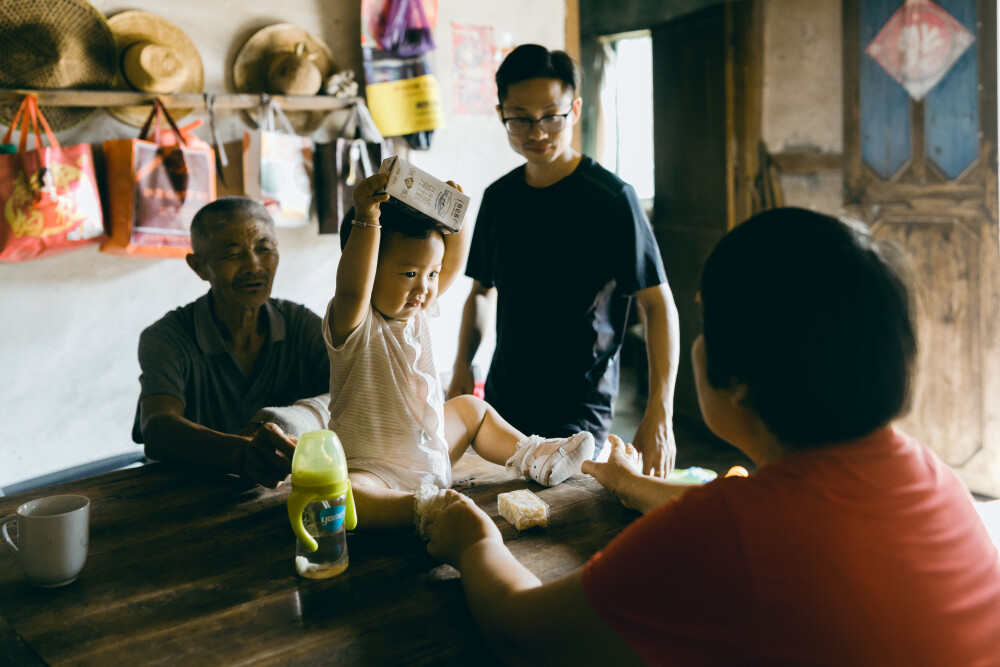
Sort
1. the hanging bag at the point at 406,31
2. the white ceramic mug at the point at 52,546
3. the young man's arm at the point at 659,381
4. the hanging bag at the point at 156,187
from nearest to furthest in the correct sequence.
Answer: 1. the white ceramic mug at the point at 52,546
2. the young man's arm at the point at 659,381
3. the hanging bag at the point at 156,187
4. the hanging bag at the point at 406,31

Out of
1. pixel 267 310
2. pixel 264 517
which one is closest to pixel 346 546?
pixel 264 517

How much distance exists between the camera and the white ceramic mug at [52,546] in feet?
3.96

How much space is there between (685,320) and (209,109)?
3295 millimetres

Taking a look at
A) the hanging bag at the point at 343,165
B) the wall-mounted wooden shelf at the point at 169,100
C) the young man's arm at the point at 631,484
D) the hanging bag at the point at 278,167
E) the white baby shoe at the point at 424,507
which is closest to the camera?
the white baby shoe at the point at 424,507

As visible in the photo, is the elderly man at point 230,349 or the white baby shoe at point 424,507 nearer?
the white baby shoe at point 424,507

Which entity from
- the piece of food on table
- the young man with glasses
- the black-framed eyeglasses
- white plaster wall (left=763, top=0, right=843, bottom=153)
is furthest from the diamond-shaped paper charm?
the piece of food on table

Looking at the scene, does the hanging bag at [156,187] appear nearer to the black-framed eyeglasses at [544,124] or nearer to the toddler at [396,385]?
the black-framed eyeglasses at [544,124]

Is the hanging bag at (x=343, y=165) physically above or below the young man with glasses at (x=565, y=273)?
above

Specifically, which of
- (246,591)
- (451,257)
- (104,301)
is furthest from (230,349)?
(104,301)

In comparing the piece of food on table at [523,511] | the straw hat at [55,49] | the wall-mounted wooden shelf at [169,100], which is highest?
the straw hat at [55,49]

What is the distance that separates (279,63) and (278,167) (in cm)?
47

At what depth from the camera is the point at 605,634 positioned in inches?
34.8

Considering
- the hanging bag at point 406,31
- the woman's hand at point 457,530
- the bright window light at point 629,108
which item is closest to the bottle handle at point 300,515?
the woman's hand at point 457,530

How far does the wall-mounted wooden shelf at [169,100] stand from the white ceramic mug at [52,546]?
221cm
